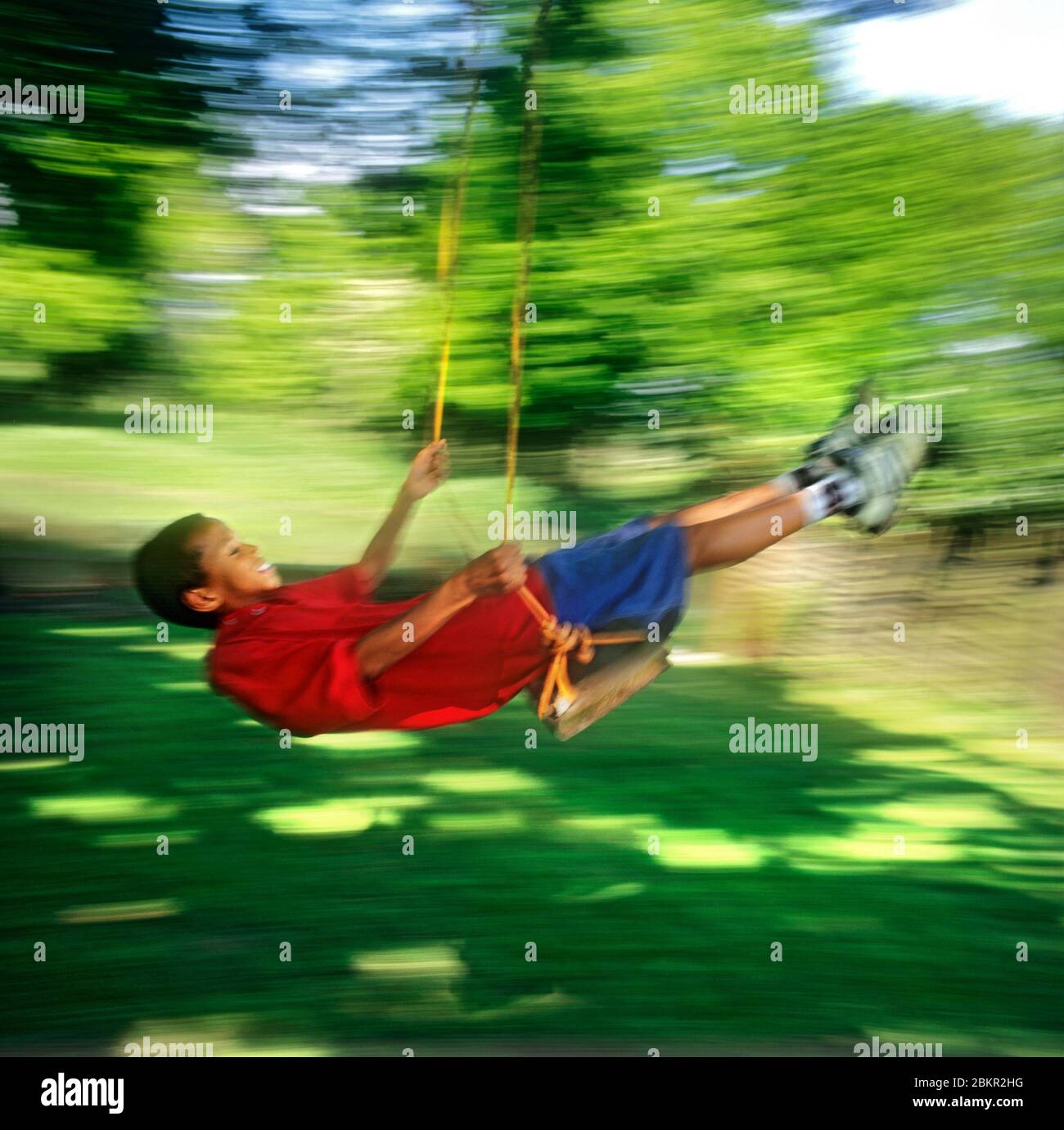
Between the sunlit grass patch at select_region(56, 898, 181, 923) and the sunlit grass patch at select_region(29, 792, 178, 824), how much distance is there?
0.20 metres

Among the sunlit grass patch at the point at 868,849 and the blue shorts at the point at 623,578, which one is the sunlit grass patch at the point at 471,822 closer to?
the blue shorts at the point at 623,578

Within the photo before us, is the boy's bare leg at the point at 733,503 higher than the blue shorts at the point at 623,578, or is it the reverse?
the boy's bare leg at the point at 733,503

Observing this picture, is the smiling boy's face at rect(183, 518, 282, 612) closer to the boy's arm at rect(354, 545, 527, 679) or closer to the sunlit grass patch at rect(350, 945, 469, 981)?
the boy's arm at rect(354, 545, 527, 679)

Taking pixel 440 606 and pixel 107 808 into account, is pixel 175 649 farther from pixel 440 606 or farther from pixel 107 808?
pixel 440 606

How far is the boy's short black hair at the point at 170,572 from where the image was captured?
211 centimetres

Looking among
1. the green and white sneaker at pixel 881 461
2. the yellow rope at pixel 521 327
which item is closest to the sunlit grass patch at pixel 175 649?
the yellow rope at pixel 521 327

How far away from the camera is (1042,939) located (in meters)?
2.17

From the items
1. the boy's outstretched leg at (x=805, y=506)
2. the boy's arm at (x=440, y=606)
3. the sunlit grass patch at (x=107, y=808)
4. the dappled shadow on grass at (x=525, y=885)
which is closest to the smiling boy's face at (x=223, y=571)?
the dappled shadow on grass at (x=525, y=885)

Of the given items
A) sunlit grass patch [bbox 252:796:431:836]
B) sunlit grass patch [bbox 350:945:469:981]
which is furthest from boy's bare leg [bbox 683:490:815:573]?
sunlit grass patch [bbox 350:945:469:981]

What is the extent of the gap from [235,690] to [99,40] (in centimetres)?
154

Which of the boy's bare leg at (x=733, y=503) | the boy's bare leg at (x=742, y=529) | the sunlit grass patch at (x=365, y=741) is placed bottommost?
the sunlit grass patch at (x=365, y=741)

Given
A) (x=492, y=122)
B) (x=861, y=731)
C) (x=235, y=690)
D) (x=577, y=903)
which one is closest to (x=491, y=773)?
(x=577, y=903)

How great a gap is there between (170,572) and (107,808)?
57 cm

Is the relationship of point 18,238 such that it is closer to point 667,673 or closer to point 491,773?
point 491,773
